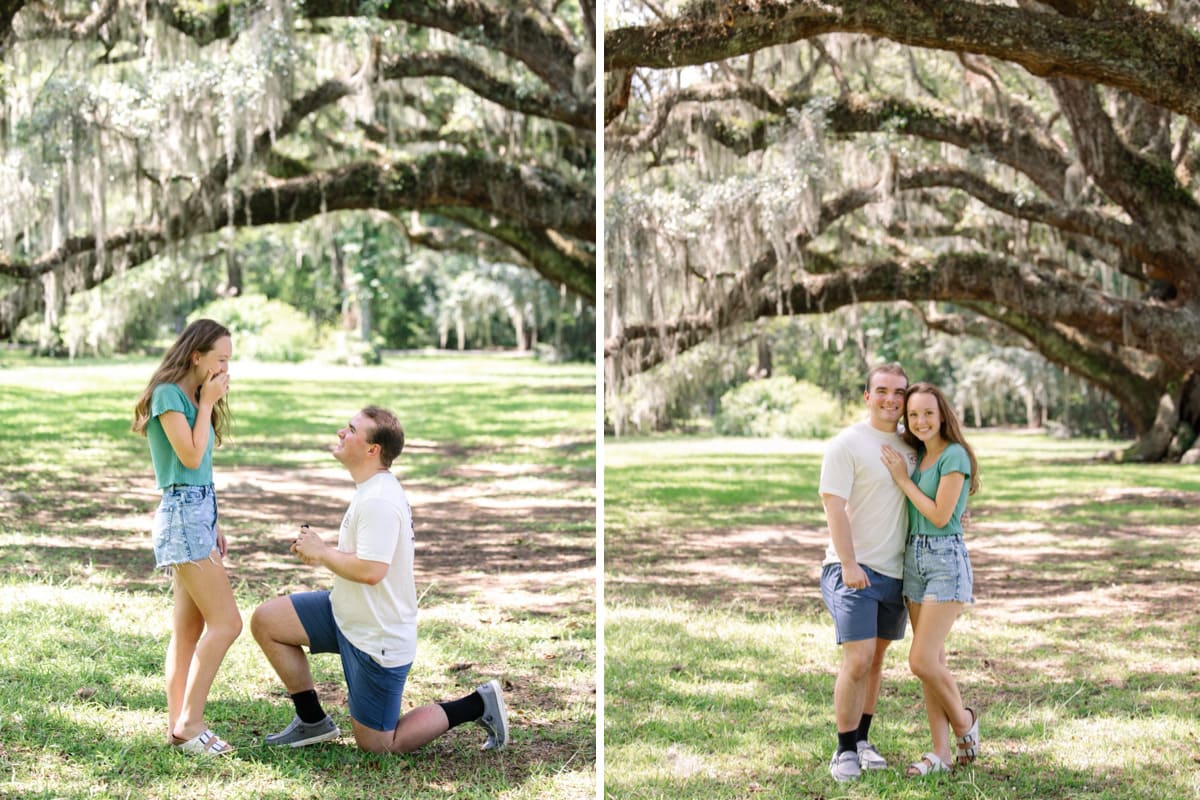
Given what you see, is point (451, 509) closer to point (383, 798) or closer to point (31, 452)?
point (31, 452)

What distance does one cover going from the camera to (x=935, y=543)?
3.38 m

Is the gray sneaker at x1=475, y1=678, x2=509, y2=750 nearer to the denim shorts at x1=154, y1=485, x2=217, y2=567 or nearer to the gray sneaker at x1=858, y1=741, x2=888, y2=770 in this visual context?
the denim shorts at x1=154, y1=485, x2=217, y2=567

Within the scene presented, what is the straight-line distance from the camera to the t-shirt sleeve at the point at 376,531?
3.10 meters

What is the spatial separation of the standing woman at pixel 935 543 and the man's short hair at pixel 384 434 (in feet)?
4.31

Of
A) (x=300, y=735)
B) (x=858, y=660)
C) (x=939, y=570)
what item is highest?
(x=939, y=570)

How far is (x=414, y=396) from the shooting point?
18.2 m

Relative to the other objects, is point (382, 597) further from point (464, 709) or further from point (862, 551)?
point (862, 551)

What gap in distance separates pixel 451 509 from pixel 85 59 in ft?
13.2

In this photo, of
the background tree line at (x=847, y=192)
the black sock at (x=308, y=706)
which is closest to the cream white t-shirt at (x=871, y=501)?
the black sock at (x=308, y=706)

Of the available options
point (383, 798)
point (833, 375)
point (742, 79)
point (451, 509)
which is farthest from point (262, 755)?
point (833, 375)

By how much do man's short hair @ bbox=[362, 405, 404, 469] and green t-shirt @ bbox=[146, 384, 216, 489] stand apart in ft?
1.48

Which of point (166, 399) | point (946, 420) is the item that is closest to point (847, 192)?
point (946, 420)

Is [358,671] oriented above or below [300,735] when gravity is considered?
above

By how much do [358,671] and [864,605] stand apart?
1363 mm
